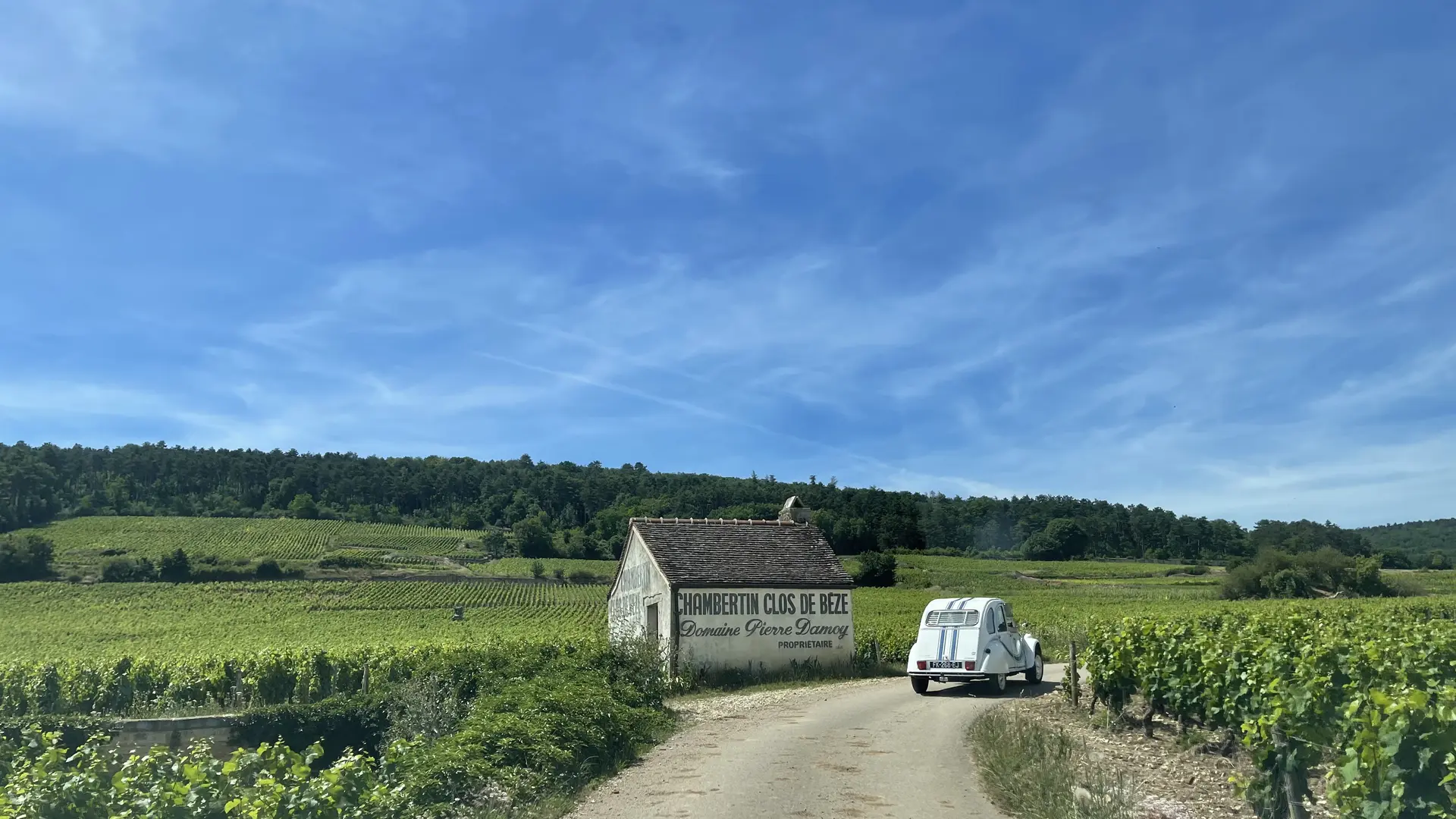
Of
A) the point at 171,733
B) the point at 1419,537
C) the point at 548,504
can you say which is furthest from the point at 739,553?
the point at 1419,537

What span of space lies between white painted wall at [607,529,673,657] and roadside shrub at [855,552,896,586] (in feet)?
168

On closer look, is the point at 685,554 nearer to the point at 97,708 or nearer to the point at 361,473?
the point at 97,708

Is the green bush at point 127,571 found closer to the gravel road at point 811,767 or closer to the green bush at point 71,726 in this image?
the green bush at point 71,726

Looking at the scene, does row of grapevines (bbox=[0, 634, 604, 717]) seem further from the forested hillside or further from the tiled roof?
the forested hillside

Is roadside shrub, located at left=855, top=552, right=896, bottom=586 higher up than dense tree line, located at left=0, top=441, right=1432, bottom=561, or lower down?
lower down

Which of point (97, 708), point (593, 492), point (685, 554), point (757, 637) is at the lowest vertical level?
point (97, 708)

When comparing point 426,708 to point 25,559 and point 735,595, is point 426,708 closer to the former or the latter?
point 735,595

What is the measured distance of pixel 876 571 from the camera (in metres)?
82.6

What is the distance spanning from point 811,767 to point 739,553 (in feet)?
50.1

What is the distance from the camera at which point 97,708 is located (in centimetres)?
2894

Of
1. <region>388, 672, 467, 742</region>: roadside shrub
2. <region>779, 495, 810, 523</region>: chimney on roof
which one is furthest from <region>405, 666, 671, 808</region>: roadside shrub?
<region>779, 495, 810, 523</region>: chimney on roof

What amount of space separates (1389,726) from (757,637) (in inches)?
818

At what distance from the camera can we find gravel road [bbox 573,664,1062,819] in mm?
10344

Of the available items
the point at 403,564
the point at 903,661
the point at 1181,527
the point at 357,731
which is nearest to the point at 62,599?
the point at 403,564
